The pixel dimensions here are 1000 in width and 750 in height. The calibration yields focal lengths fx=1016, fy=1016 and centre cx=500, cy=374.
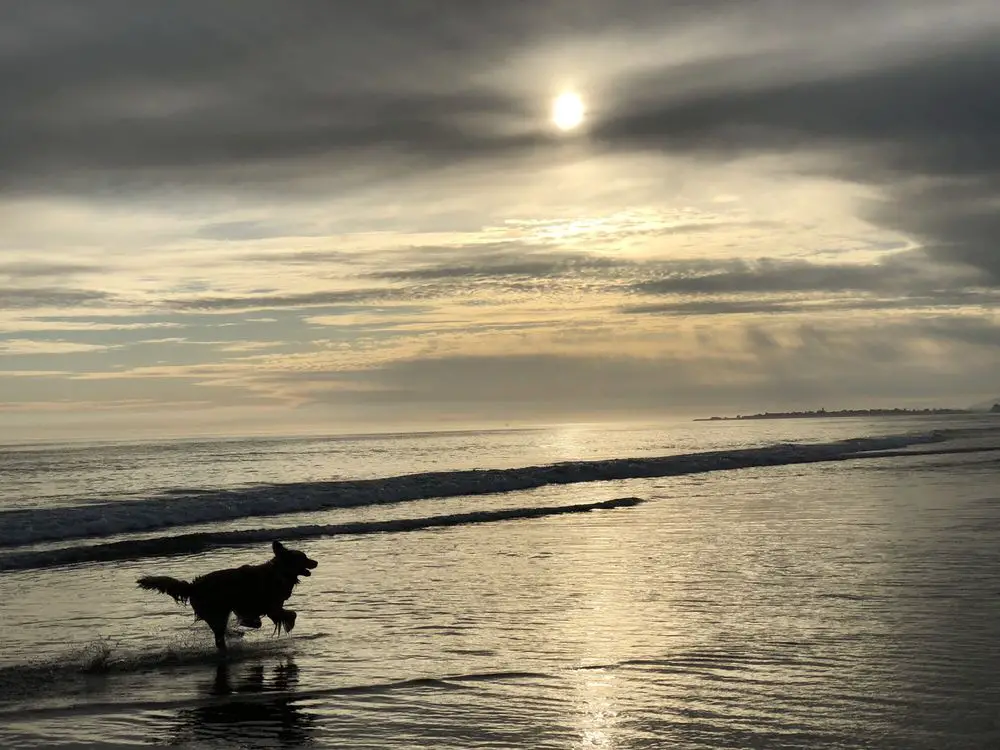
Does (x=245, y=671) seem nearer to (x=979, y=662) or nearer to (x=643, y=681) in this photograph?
(x=643, y=681)

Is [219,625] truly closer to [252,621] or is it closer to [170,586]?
[252,621]

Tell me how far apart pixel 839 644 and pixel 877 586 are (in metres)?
3.70

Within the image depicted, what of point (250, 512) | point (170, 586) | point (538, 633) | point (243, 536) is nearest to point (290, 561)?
point (170, 586)

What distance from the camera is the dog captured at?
36.9ft

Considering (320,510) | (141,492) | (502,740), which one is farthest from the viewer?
(141,492)

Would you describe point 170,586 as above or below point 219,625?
above

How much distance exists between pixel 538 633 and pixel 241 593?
3338mm

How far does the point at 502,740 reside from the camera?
7672 millimetres

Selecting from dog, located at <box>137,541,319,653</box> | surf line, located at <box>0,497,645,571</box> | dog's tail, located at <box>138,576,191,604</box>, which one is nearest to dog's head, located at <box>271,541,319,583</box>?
dog, located at <box>137,541,319,653</box>

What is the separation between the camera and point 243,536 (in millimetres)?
23609

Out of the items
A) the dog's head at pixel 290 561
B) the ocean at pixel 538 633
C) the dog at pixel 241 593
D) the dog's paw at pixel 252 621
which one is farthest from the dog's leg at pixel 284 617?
→ the dog's head at pixel 290 561

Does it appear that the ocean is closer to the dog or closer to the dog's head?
the dog

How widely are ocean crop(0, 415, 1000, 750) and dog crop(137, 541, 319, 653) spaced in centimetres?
37

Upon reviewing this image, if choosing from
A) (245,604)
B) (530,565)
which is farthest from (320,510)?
(245,604)
